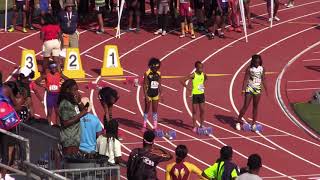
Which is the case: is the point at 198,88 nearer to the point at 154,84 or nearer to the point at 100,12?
the point at 154,84

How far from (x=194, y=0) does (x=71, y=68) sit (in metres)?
5.83

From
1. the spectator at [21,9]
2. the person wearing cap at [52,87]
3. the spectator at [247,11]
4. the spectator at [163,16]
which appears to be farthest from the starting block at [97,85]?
the spectator at [247,11]

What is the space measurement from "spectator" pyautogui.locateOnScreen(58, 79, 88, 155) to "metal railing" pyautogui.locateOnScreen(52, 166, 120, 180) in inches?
66.3

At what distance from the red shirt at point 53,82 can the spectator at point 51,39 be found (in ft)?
15.4

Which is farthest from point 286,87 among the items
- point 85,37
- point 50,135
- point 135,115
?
point 50,135

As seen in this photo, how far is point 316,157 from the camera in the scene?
1925 centimetres

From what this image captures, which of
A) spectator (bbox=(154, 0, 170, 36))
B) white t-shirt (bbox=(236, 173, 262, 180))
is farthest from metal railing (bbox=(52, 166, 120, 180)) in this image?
spectator (bbox=(154, 0, 170, 36))

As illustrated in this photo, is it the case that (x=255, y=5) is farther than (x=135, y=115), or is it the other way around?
(x=255, y=5)

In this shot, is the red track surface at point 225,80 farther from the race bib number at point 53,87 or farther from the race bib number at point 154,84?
the race bib number at point 53,87

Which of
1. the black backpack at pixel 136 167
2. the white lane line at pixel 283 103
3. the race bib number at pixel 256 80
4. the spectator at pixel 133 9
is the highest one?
the black backpack at pixel 136 167

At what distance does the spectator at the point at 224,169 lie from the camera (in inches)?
504

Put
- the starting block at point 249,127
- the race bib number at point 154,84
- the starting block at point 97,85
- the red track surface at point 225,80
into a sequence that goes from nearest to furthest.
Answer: the red track surface at point 225,80 < the race bib number at point 154,84 < the starting block at point 249,127 < the starting block at point 97,85

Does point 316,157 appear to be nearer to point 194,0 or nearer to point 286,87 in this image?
point 286,87

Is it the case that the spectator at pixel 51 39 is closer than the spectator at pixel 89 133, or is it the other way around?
the spectator at pixel 89 133
